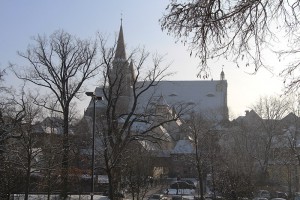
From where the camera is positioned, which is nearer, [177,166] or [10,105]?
[10,105]

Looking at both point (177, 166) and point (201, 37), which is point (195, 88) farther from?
point (201, 37)

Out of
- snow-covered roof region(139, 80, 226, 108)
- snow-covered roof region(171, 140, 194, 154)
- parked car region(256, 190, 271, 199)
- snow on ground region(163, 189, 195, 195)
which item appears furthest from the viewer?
snow-covered roof region(139, 80, 226, 108)

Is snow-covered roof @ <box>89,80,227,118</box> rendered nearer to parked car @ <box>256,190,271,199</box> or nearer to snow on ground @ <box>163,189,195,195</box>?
snow on ground @ <box>163,189,195,195</box>

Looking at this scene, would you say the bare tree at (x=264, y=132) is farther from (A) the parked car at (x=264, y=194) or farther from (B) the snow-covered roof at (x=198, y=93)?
(B) the snow-covered roof at (x=198, y=93)

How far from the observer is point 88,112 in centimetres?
9362

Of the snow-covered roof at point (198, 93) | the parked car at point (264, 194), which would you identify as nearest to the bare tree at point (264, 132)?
the parked car at point (264, 194)

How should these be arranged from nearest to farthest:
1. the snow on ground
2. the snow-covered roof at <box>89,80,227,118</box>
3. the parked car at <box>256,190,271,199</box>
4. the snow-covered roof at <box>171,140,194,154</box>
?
1. the parked car at <box>256,190,271,199</box>
2. the snow on ground
3. the snow-covered roof at <box>171,140,194,154</box>
4. the snow-covered roof at <box>89,80,227,118</box>

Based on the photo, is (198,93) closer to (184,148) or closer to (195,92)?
(195,92)

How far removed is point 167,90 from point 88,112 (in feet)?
65.2

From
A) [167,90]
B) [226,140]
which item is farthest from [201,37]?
[167,90]

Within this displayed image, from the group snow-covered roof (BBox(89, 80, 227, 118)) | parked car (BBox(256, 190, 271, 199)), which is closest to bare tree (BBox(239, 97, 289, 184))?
parked car (BBox(256, 190, 271, 199))

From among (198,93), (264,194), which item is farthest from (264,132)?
(198,93)

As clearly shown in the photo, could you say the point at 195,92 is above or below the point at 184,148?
above

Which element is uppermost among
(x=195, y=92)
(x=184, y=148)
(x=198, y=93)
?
(x=195, y=92)
